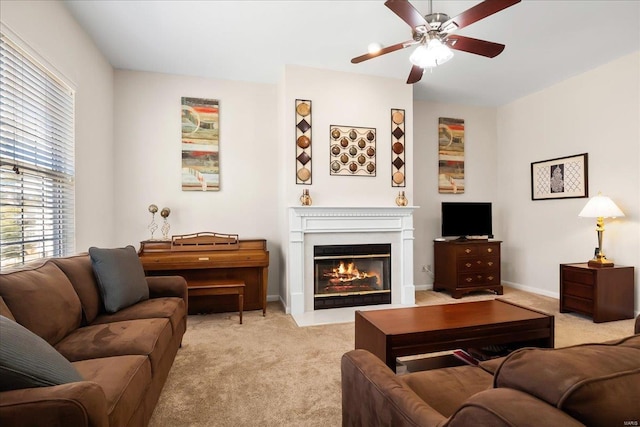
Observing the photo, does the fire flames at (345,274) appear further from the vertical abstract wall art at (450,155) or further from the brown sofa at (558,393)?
the brown sofa at (558,393)

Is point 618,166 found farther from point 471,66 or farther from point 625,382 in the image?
point 625,382

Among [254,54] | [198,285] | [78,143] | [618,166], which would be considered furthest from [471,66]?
[78,143]

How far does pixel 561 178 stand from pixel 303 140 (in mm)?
3502

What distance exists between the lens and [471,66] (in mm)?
3910

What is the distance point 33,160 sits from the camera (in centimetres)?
242

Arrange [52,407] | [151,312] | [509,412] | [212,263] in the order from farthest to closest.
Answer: [212,263] < [151,312] < [52,407] < [509,412]

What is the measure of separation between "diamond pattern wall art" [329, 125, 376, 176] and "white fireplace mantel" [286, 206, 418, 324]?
1.64 ft

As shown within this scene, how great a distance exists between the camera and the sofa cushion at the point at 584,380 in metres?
0.57

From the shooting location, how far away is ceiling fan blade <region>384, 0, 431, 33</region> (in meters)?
1.95

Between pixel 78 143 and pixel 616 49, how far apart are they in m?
5.53

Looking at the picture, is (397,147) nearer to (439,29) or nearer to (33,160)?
(439,29)

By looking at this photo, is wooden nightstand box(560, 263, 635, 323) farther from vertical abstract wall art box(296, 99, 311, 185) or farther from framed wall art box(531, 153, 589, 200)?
vertical abstract wall art box(296, 99, 311, 185)

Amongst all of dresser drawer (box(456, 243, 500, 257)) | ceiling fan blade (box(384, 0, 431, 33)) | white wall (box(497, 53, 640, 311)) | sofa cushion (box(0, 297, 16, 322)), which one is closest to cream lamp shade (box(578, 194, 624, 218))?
white wall (box(497, 53, 640, 311))

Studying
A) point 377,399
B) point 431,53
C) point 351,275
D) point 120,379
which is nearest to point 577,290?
point 351,275
